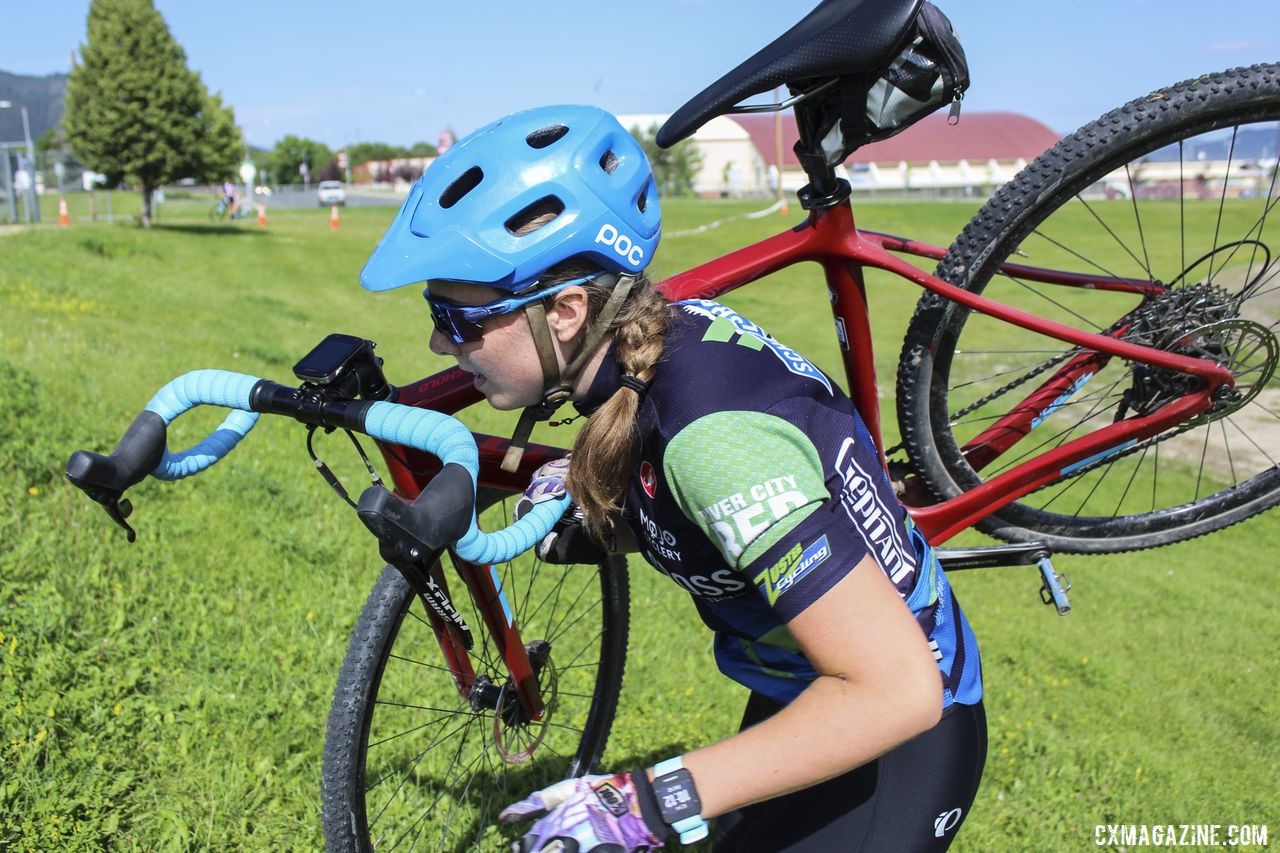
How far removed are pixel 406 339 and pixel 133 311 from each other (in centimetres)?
341

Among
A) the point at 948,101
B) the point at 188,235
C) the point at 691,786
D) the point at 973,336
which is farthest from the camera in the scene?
the point at 188,235

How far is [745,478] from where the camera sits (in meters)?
1.74

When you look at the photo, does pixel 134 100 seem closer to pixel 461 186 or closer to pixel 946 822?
pixel 461 186

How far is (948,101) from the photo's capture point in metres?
2.75

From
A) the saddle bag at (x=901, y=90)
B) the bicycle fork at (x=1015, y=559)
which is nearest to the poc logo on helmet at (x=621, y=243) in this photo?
the saddle bag at (x=901, y=90)

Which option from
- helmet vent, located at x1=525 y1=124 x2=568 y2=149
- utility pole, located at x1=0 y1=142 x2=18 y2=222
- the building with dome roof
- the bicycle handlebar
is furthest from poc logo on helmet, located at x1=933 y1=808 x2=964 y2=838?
the building with dome roof

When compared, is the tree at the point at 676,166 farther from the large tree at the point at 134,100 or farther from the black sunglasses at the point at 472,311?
the black sunglasses at the point at 472,311

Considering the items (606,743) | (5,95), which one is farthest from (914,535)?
(5,95)

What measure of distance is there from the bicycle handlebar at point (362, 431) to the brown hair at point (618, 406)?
174 mm

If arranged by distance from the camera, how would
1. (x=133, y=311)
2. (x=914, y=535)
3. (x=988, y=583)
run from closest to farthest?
(x=914, y=535) < (x=988, y=583) < (x=133, y=311)

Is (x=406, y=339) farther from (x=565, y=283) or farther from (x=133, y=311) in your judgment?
(x=565, y=283)

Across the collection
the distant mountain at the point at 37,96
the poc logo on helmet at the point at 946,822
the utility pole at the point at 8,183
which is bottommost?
the poc logo on helmet at the point at 946,822

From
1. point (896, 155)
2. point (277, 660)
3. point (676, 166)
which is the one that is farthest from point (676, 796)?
point (896, 155)

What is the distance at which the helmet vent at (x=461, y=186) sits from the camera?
2.09 m
